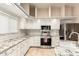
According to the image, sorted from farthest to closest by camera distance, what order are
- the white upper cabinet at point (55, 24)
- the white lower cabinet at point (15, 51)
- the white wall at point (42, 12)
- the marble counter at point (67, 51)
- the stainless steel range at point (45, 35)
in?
the white wall at point (42, 12) < the white upper cabinet at point (55, 24) < the stainless steel range at point (45, 35) < the white lower cabinet at point (15, 51) < the marble counter at point (67, 51)

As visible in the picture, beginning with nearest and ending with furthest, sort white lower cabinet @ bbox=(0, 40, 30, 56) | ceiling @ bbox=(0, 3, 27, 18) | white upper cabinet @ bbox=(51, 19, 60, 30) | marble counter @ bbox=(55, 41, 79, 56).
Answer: marble counter @ bbox=(55, 41, 79, 56) < white lower cabinet @ bbox=(0, 40, 30, 56) < ceiling @ bbox=(0, 3, 27, 18) < white upper cabinet @ bbox=(51, 19, 60, 30)

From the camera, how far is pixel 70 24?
687 cm

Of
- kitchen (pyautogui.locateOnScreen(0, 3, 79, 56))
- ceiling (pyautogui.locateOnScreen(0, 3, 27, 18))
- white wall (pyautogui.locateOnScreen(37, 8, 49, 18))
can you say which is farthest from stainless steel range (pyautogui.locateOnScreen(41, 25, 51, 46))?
ceiling (pyautogui.locateOnScreen(0, 3, 27, 18))

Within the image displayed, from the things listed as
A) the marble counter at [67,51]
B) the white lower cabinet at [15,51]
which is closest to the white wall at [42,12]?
the white lower cabinet at [15,51]

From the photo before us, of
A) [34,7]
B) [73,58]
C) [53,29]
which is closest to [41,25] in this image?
[53,29]

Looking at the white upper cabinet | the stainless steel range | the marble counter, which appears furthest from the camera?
the white upper cabinet

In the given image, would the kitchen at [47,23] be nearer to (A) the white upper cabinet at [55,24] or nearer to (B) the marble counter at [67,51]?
(A) the white upper cabinet at [55,24]

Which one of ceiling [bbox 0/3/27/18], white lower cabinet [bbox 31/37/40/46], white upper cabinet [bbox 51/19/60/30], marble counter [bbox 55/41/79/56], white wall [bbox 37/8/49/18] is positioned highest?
white wall [bbox 37/8/49/18]

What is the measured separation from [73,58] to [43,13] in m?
6.43

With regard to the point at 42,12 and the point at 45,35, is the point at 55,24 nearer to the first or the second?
the point at 45,35

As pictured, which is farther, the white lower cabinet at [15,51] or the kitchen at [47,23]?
the kitchen at [47,23]

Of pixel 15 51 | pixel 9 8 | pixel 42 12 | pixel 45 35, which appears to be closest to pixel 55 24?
pixel 45 35

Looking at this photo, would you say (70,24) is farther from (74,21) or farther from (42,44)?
(42,44)

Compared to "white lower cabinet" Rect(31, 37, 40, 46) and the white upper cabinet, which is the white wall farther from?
"white lower cabinet" Rect(31, 37, 40, 46)
